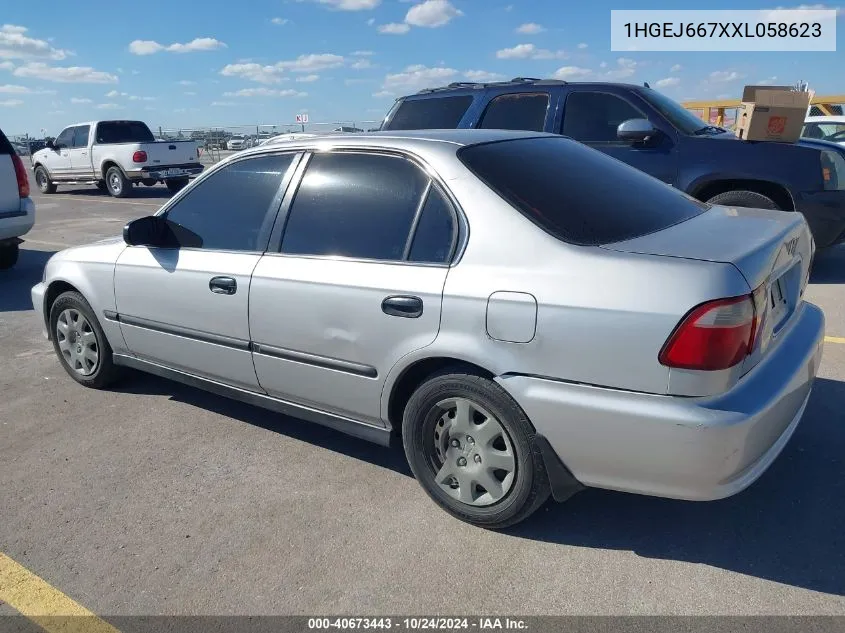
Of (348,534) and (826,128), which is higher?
(826,128)

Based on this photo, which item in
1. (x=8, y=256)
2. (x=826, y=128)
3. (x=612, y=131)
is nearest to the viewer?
(x=612, y=131)

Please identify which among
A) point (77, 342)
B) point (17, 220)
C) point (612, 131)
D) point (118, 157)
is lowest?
point (77, 342)

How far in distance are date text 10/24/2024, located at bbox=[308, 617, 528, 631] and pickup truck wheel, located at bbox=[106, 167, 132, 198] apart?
680 inches

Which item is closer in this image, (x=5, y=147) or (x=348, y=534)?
(x=348, y=534)

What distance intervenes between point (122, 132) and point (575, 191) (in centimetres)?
1762

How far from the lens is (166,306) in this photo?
392 centimetres

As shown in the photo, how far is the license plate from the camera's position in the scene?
2.75m

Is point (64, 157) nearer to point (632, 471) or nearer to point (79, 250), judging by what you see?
point (79, 250)

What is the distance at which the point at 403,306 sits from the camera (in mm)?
2936

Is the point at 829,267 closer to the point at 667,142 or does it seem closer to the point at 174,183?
the point at 667,142

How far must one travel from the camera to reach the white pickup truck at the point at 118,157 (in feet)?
56.6

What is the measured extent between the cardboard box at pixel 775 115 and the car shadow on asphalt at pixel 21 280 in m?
7.32

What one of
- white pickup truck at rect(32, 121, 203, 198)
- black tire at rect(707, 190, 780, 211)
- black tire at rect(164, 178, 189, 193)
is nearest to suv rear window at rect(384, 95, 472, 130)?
black tire at rect(707, 190, 780, 211)

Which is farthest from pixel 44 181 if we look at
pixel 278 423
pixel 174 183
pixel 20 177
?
pixel 278 423
